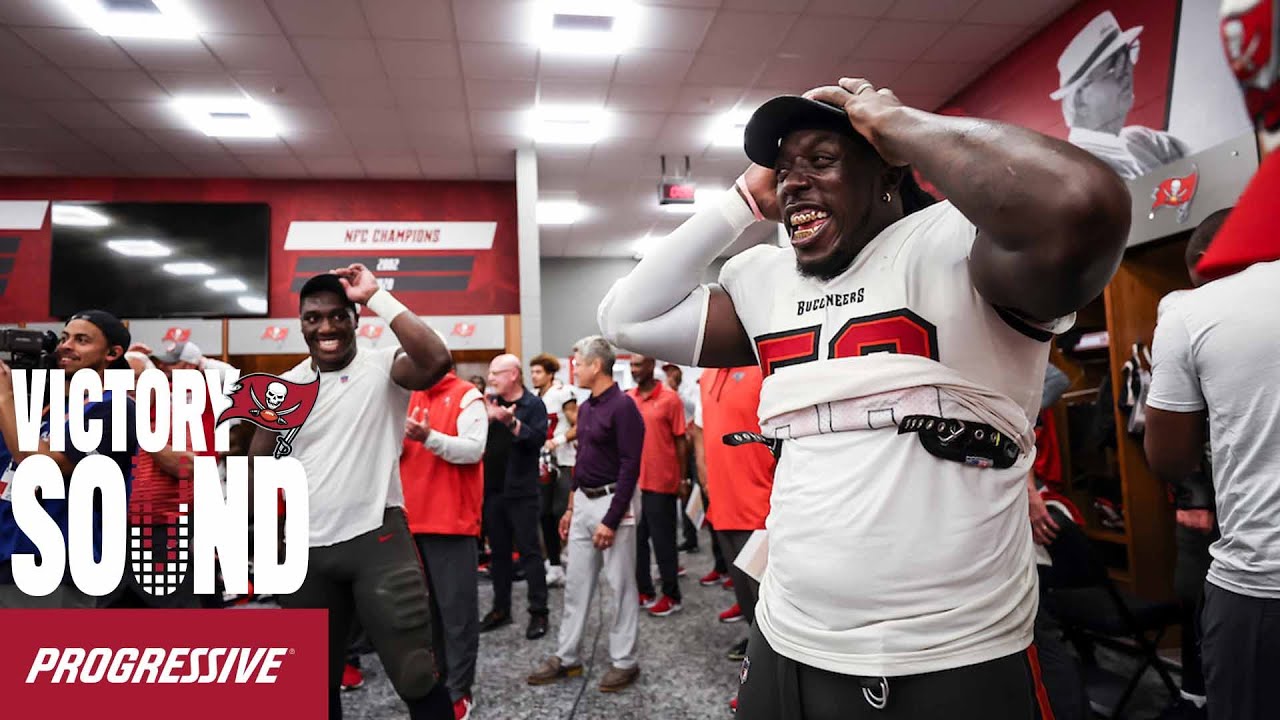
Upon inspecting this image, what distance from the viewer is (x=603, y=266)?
11.8m

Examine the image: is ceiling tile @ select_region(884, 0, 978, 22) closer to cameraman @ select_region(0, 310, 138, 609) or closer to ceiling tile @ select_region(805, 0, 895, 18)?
ceiling tile @ select_region(805, 0, 895, 18)

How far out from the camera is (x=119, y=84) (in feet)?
18.5

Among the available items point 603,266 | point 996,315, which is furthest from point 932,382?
point 603,266

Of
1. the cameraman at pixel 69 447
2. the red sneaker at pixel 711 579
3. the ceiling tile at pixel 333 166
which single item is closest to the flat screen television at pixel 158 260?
the ceiling tile at pixel 333 166

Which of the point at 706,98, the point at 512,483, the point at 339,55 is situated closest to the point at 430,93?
the point at 339,55

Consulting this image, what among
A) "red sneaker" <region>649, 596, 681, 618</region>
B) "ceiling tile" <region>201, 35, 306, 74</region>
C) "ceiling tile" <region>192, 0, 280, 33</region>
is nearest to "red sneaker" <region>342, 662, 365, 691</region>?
"red sneaker" <region>649, 596, 681, 618</region>

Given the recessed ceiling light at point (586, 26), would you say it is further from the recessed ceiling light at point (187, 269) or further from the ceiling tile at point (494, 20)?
the recessed ceiling light at point (187, 269)

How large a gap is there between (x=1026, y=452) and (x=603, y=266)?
11.0 m

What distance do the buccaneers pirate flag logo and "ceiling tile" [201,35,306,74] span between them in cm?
383

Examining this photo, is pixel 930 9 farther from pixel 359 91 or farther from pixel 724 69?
pixel 359 91

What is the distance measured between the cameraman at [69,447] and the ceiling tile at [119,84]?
13.9ft

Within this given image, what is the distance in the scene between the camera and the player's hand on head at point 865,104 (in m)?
0.88

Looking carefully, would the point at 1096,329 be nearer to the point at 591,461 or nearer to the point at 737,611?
the point at 737,611

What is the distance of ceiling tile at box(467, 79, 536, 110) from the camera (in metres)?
5.82
